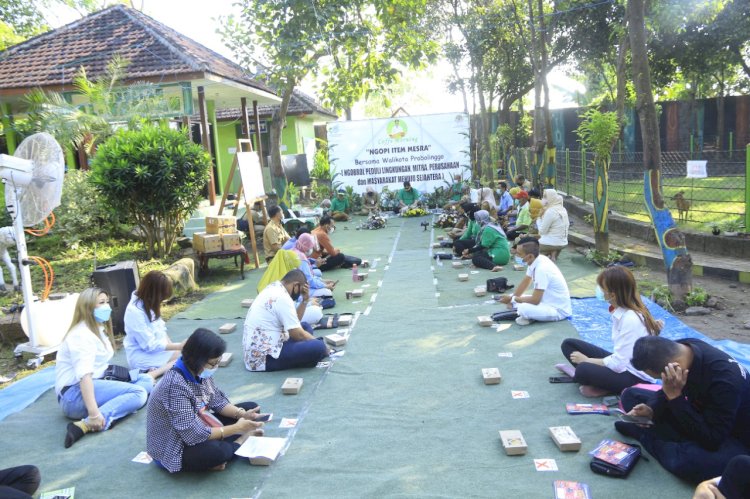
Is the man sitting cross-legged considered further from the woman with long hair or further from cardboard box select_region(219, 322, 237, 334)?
cardboard box select_region(219, 322, 237, 334)

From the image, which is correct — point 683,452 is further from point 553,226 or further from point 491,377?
point 553,226

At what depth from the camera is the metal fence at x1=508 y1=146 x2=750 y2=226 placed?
1231 cm

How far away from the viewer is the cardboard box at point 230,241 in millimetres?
11172

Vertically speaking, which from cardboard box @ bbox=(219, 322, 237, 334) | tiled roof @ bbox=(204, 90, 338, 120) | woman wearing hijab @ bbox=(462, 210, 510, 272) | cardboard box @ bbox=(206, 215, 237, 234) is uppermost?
tiled roof @ bbox=(204, 90, 338, 120)

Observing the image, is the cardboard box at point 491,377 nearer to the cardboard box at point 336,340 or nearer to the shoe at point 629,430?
the shoe at point 629,430

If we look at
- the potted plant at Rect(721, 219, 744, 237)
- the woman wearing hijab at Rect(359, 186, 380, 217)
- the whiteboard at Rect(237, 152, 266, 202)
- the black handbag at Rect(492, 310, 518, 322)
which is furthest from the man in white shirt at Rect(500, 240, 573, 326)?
the woman wearing hijab at Rect(359, 186, 380, 217)

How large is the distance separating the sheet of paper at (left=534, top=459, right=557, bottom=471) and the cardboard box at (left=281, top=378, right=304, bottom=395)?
236cm

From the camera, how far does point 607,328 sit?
283 inches

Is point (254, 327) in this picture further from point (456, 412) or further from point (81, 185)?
point (81, 185)

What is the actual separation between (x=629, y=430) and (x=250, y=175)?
9710 millimetres

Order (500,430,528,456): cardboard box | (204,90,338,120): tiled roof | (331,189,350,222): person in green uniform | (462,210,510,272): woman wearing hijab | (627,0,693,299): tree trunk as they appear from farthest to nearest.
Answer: (204,90,338,120): tiled roof, (331,189,350,222): person in green uniform, (462,210,510,272): woman wearing hijab, (627,0,693,299): tree trunk, (500,430,528,456): cardboard box

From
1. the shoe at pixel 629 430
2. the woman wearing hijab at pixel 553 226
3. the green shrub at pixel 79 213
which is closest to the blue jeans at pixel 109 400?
the shoe at pixel 629 430

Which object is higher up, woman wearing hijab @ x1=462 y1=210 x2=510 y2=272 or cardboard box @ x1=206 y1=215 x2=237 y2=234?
cardboard box @ x1=206 y1=215 x2=237 y2=234

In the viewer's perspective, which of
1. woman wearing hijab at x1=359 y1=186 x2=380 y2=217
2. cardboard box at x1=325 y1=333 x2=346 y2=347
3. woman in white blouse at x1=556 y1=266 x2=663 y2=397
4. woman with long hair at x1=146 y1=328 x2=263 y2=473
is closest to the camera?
woman with long hair at x1=146 y1=328 x2=263 y2=473
